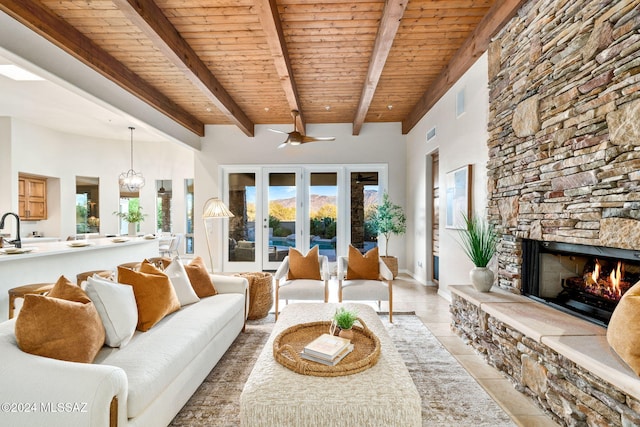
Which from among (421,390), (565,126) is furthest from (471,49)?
(421,390)

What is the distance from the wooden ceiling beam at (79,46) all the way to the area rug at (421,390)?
11.1 feet

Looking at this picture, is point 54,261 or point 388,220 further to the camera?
point 388,220

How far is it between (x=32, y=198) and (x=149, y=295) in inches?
266

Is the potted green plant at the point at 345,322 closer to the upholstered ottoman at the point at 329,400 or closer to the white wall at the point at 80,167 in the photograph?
the upholstered ottoman at the point at 329,400

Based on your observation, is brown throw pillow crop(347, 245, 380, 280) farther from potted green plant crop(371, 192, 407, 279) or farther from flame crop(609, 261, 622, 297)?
flame crop(609, 261, 622, 297)

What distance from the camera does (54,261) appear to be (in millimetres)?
3674

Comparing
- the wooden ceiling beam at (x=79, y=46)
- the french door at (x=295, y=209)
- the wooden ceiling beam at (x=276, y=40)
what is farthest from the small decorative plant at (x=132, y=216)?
the wooden ceiling beam at (x=276, y=40)

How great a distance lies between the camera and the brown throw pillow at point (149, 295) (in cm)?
224

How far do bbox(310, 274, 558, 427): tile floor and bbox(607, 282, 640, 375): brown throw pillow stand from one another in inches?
27.0

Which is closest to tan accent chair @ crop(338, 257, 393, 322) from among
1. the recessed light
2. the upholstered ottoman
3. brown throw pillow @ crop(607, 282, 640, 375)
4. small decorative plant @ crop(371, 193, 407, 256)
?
the upholstered ottoman

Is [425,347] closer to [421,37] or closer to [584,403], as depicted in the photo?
[584,403]

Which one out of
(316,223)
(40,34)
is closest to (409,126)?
(316,223)

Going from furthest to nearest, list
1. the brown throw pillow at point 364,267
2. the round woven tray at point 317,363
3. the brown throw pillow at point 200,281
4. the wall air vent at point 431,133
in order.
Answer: the wall air vent at point 431,133
the brown throw pillow at point 364,267
the brown throw pillow at point 200,281
the round woven tray at point 317,363

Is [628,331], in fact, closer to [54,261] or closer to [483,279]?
[483,279]
